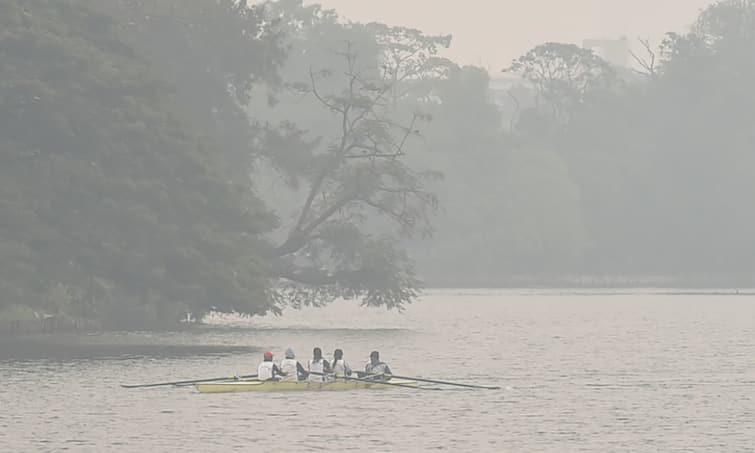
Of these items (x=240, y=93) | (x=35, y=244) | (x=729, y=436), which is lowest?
(x=729, y=436)

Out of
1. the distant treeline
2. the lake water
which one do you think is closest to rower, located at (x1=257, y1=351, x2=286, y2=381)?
the lake water

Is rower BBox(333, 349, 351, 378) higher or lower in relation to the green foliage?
lower

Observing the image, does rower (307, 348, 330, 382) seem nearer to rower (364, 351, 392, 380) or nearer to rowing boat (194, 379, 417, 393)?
rowing boat (194, 379, 417, 393)

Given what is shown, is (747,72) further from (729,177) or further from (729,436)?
(729,436)

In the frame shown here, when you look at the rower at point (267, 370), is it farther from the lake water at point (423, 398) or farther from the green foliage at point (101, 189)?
the green foliage at point (101, 189)

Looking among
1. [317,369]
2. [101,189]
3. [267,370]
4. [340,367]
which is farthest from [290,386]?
[101,189]

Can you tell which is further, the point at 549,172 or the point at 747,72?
the point at 747,72

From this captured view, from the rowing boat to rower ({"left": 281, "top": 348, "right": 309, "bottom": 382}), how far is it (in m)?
0.15

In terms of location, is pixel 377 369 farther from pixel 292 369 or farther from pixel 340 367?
pixel 292 369

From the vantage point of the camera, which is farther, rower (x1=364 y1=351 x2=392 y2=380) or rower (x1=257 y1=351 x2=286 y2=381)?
rower (x1=364 y1=351 x2=392 y2=380)

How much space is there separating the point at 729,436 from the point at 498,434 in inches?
224

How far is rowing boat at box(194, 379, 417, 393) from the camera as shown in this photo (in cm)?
5812

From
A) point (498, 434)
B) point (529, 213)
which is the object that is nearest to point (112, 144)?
point (498, 434)

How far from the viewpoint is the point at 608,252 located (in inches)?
7244
